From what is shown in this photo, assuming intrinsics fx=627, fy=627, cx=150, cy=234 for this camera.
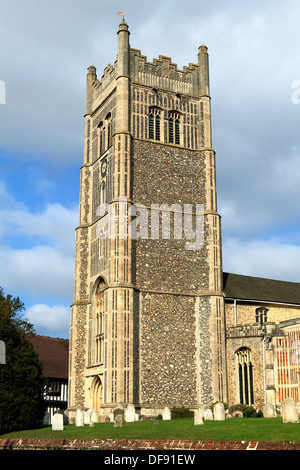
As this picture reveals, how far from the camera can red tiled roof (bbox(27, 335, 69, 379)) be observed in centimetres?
5100

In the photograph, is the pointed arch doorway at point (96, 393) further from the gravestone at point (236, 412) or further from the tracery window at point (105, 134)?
the tracery window at point (105, 134)

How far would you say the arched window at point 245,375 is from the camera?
37938mm

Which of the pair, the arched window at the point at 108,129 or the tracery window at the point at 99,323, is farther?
the arched window at the point at 108,129

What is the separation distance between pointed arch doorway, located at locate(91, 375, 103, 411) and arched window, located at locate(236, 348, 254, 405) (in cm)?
875

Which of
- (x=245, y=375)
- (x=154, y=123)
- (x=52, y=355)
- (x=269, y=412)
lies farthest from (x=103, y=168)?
(x=269, y=412)

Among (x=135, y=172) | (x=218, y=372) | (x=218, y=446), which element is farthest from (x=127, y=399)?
(x=218, y=446)

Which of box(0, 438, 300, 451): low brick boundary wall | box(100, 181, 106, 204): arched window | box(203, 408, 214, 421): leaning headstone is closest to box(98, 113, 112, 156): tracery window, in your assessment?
box(100, 181, 106, 204): arched window

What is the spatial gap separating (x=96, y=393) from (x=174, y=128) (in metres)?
18.4

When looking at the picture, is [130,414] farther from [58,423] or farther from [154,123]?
[154,123]

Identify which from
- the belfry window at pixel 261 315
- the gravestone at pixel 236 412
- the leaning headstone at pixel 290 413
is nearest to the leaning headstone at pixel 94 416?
the gravestone at pixel 236 412

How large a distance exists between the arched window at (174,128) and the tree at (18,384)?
16326 millimetres

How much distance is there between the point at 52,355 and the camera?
5369 cm

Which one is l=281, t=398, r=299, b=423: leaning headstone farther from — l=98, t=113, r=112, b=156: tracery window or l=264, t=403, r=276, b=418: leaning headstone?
l=98, t=113, r=112, b=156: tracery window
